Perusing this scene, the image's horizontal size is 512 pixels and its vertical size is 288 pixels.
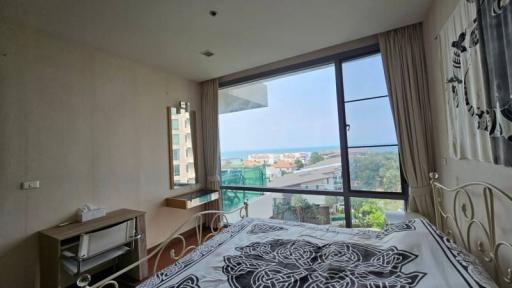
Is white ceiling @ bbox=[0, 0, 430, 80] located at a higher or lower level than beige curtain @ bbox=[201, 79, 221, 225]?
higher

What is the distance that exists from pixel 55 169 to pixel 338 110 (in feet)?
11.2

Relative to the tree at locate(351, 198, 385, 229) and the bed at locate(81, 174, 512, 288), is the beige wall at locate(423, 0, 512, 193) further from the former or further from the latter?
the tree at locate(351, 198, 385, 229)

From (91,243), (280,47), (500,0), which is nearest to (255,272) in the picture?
(91,243)

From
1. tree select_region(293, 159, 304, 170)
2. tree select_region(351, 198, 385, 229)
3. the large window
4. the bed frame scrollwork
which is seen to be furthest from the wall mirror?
tree select_region(351, 198, 385, 229)

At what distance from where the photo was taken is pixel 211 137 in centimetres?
396

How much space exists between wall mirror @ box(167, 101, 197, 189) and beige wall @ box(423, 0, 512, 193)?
3437 mm

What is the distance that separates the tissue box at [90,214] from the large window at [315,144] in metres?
1.93

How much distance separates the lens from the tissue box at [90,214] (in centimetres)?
230

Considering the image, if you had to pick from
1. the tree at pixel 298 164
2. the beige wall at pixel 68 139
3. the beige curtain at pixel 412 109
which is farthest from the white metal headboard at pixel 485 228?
the beige wall at pixel 68 139

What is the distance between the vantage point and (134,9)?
1972mm

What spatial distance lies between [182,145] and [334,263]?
3.04 meters

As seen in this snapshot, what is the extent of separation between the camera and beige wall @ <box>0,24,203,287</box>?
1972 millimetres

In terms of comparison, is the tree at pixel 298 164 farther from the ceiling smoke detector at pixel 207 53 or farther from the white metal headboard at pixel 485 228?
the ceiling smoke detector at pixel 207 53

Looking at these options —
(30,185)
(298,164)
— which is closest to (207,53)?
(298,164)
